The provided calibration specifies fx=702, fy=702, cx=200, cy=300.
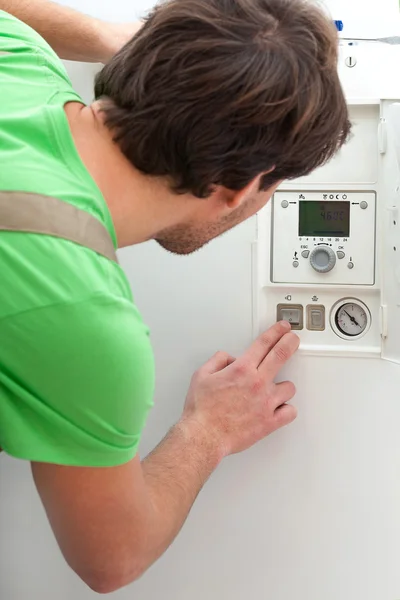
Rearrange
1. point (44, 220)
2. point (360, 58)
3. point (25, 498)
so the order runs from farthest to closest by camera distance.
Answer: point (25, 498) < point (360, 58) < point (44, 220)

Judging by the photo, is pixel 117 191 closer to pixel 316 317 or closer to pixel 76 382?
pixel 76 382

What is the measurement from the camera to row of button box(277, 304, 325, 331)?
0.88m

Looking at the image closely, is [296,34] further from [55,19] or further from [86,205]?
[55,19]

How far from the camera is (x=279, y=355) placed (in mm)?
851

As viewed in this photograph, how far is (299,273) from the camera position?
868 mm

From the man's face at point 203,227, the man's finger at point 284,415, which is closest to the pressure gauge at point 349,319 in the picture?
the man's finger at point 284,415

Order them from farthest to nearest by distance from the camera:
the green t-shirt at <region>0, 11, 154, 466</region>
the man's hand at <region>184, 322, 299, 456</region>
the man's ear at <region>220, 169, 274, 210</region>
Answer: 1. the man's hand at <region>184, 322, 299, 456</region>
2. the man's ear at <region>220, 169, 274, 210</region>
3. the green t-shirt at <region>0, 11, 154, 466</region>

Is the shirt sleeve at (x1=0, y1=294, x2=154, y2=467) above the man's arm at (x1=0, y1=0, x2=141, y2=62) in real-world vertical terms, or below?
below

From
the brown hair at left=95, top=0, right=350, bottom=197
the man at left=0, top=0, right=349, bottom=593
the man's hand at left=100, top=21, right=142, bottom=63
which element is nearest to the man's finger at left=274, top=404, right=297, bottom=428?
the man at left=0, top=0, right=349, bottom=593

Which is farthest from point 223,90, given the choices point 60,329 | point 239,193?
point 60,329

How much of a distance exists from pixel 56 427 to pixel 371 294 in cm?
45

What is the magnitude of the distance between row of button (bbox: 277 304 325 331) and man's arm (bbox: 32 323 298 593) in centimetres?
2

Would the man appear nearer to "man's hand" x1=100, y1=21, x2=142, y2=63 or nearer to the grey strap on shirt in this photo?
the grey strap on shirt

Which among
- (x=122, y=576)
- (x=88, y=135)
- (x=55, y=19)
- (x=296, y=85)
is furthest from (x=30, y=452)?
(x=55, y=19)
